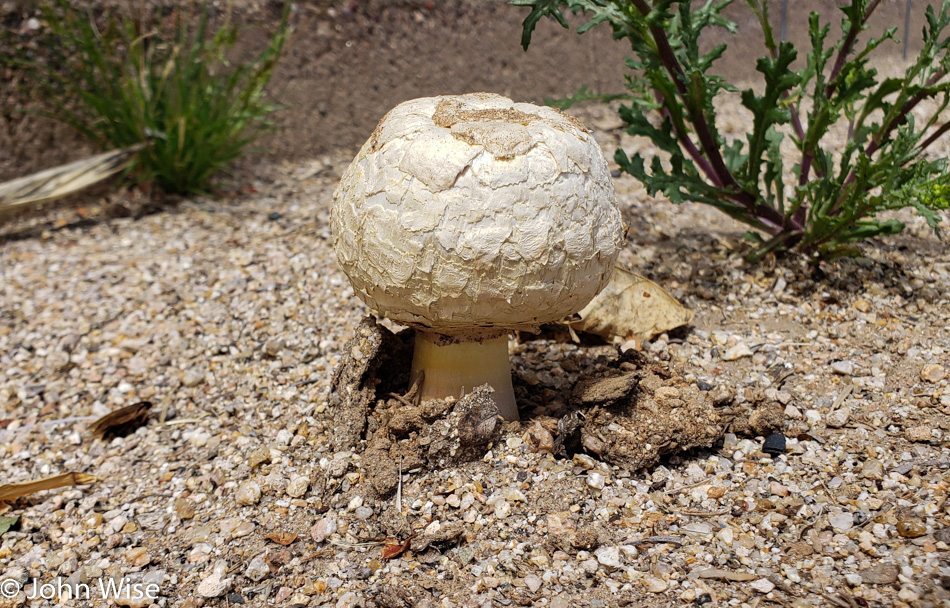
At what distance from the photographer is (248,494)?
2.88 m

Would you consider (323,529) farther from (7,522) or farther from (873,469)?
(873,469)

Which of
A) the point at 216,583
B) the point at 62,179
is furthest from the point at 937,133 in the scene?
the point at 62,179

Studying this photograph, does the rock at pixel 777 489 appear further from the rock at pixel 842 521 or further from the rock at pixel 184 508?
the rock at pixel 184 508

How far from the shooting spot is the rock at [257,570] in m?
2.51

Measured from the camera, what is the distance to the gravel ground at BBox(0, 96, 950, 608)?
7.97 feet

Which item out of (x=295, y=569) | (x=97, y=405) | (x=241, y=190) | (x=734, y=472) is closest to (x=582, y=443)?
(x=734, y=472)

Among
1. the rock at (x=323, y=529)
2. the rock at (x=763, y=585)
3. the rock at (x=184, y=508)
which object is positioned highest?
the rock at (x=763, y=585)

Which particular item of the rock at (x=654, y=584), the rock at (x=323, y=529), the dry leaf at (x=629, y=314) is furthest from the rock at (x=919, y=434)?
the rock at (x=323, y=529)

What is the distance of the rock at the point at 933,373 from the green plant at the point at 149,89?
169 inches

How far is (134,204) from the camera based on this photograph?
5.44m

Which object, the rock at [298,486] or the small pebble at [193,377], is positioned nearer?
the rock at [298,486]

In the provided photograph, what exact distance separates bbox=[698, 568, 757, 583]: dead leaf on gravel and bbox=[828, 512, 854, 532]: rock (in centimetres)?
38

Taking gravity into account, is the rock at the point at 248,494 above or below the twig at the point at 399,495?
below

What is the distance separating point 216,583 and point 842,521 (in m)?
2.03
